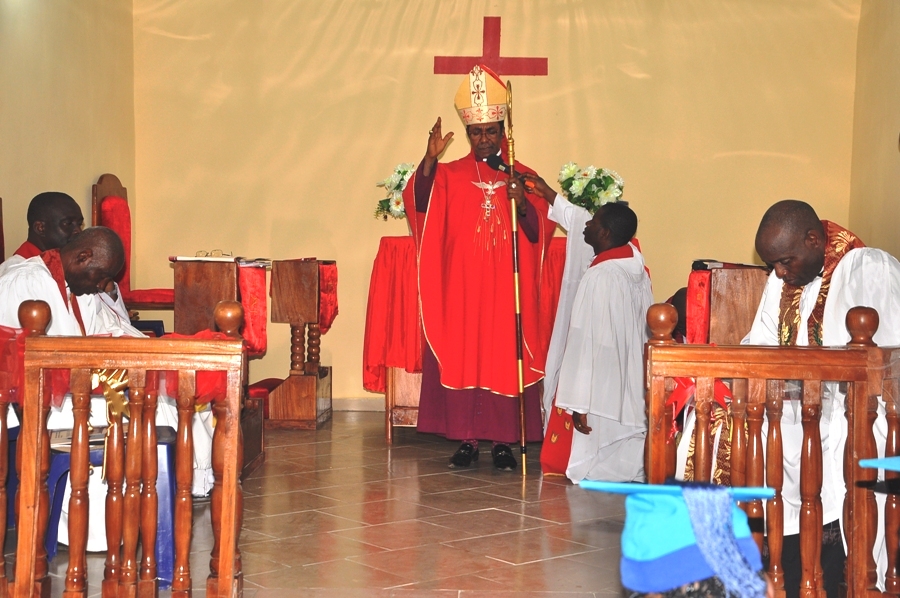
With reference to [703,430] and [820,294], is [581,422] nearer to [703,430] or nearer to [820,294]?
[820,294]

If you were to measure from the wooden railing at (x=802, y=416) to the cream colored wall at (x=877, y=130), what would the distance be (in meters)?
4.41

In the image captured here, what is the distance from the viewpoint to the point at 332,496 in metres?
5.15

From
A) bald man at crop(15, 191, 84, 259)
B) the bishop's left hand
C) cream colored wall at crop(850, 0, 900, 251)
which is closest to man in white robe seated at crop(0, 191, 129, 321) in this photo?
bald man at crop(15, 191, 84, 259)

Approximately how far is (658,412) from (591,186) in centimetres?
380

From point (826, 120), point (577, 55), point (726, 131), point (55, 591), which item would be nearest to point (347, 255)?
point (577, 55)

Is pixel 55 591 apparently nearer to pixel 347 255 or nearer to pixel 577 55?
pixel 347 255

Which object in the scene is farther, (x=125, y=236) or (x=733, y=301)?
(x=125, y=236)

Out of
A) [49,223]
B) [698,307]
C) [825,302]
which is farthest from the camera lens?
[698,307]

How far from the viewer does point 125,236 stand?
7.54 m

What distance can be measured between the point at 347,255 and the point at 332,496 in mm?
3322

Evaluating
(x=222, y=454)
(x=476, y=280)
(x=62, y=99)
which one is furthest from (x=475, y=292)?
(x=222, y=454)

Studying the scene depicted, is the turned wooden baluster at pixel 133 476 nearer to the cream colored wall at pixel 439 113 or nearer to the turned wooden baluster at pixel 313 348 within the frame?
the turned wooden baluster at pixel 313 348

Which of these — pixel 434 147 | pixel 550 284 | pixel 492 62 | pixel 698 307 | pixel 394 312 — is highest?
pixel 492 62

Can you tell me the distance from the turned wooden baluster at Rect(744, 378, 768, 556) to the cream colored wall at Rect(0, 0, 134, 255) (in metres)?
4.62
